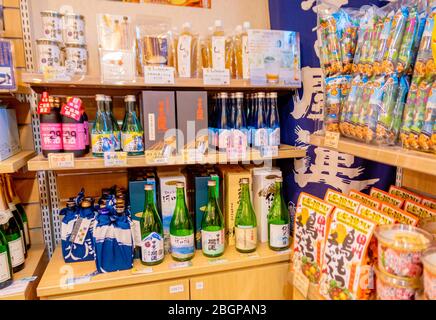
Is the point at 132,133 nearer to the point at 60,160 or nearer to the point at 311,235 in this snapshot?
the point at 60,160

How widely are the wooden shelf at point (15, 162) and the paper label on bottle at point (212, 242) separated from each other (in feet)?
2.89

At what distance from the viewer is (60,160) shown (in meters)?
1.25

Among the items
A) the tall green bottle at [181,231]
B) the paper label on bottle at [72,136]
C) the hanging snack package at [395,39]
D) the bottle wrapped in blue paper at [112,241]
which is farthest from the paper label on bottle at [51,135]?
the hanging snack package at [395,39]

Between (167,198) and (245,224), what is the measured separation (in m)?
0.44

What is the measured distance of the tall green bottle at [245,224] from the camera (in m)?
1.51

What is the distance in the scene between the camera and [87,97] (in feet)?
5.28

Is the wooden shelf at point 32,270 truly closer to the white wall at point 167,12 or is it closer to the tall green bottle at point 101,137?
the tall green bottle at point 101,137

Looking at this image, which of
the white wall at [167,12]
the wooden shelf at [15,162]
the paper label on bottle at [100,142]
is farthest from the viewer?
the white wall at [167,12]

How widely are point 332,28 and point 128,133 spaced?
0.93 metres

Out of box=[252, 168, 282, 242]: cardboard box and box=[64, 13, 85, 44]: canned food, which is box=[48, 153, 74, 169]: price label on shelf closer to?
box=[64, 13, 85, 44]: canned food

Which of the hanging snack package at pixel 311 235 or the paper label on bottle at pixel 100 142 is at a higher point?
the paper label on bottle at pixel 100 142

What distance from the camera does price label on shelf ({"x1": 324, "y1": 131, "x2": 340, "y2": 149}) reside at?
0.97 metres

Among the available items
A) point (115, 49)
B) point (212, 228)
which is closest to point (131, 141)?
point (115, 49)

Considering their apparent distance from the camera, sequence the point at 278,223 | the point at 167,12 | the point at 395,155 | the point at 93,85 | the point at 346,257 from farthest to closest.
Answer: the point at 167,12 → the point at 278,223 → the point at 93,85 → the point at 346,257 → the point at 395,155
